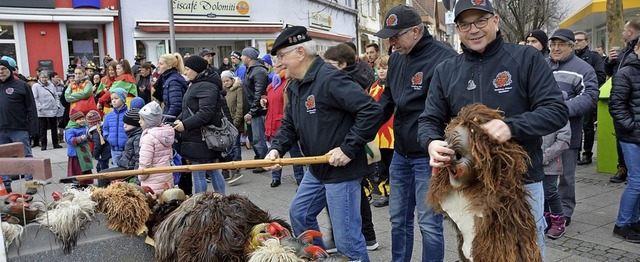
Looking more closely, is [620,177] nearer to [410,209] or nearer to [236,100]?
[410,209]

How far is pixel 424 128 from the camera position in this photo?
8.95ft

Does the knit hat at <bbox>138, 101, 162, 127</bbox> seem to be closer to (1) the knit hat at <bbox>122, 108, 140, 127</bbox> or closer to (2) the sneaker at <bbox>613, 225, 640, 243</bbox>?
(1) the knit hat at <bbox>122, 108, 140, 127</bbox>

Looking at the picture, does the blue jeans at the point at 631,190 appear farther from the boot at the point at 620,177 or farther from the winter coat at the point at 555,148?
the boot at the point at 620,177

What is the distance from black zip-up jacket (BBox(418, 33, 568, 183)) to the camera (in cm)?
237

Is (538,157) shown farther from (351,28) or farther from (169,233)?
(351,28)

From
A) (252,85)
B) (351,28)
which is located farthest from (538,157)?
(351,28)

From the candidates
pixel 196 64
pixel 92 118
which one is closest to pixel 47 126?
pixel 92 118

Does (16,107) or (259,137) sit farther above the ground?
(16,107)

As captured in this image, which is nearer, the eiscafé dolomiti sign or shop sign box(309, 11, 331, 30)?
the eiscafé dolomiti sign

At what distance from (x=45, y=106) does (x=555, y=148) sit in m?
11.1

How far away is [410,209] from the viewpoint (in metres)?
3.84

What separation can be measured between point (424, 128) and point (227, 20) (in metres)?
20.4

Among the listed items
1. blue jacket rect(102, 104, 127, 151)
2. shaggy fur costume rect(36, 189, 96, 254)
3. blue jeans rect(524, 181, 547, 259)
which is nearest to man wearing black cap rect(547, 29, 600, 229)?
blue jeans rect(524, 181, 547, 259)

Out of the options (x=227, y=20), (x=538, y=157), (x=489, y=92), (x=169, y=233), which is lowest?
(x=169, y=233)
